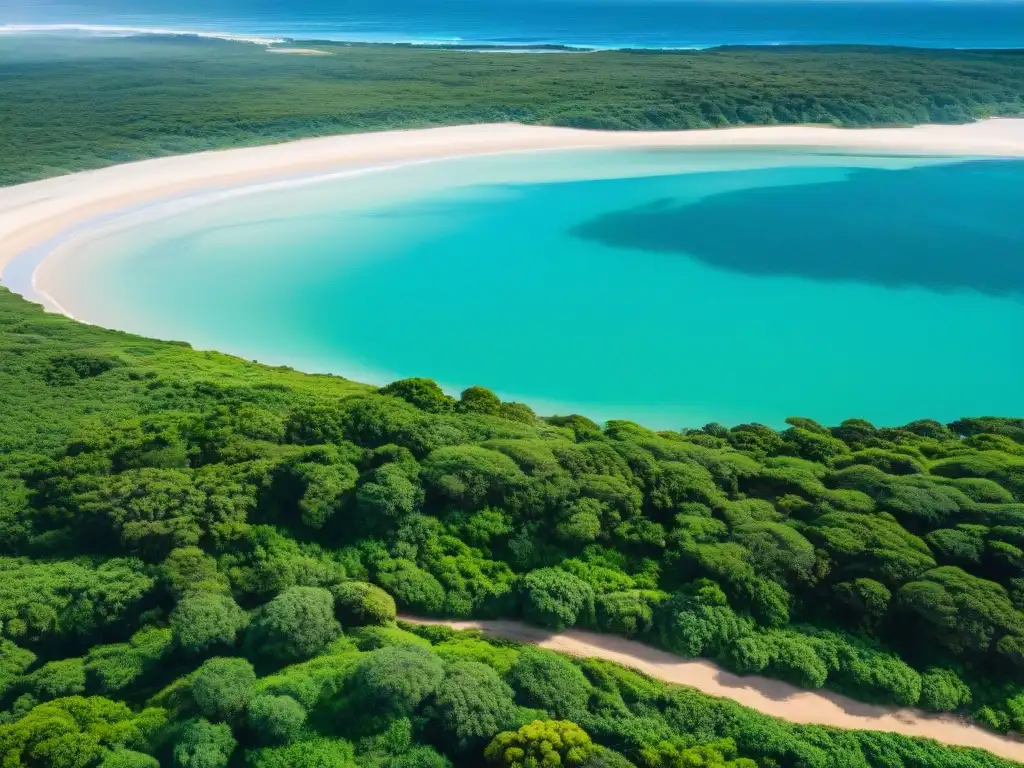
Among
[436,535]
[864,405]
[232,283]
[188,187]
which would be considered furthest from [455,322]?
[188,187]

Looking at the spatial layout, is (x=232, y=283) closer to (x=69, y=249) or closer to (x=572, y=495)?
(x=69, y=249)

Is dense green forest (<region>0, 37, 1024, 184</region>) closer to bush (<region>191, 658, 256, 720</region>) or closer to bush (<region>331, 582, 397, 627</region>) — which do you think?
bush (<region>331, 582, 397, 627</region>)

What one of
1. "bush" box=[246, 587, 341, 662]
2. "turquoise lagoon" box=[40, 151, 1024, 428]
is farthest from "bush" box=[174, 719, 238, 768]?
"turquoise lagoon" box=[40, 151, 1024, 428]

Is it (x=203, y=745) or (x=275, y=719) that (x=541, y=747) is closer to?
(x=275, y=719)

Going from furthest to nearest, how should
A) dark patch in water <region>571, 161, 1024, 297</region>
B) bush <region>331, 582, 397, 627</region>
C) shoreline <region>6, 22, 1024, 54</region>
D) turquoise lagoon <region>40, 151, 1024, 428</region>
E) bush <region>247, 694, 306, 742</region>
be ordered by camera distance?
1. shoreline <region>6, 22, 1024, 54</region>
2. dark patch in water <region>571, 161, 1024, 297</region>
3. turquoise lagoon <region>40, 151, 1024, 428</region>
4. bush <region>331, 582, 397, 627</region>
5. bush <region>247, 694, 306, 742</region>

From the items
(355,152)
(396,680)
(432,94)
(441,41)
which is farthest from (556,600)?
(441,41)

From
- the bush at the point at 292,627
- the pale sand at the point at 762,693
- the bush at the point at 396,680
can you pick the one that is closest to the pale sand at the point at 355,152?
the bush at the point at 292,627

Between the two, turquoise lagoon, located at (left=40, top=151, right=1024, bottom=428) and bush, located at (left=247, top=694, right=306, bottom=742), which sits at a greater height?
turquoise lagoon, located at (left=40, top=151, right=1024, bottom=428)
